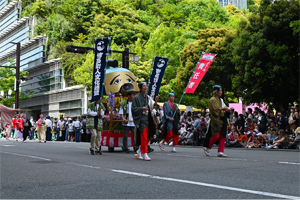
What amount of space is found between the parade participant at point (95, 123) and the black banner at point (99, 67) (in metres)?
0.90

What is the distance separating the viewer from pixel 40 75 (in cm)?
6544

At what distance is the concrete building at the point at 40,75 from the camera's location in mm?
58125

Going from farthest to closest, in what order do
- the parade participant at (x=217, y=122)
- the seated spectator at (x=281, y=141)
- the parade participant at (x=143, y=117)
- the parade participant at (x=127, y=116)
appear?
1. the seated spectator at (x=281, y=141)
2. the parade participant at (x=127, y=116)
3. the parade participant at (x=217, y=122)
4. the parade participant at (x=143, y=117)

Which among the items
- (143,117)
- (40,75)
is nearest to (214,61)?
Answer: (143,117)

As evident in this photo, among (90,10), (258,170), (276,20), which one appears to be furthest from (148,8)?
(258,170)

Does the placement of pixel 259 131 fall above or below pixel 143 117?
below

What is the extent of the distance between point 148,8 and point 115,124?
166 feet

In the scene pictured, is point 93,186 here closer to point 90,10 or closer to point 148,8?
point 90,10

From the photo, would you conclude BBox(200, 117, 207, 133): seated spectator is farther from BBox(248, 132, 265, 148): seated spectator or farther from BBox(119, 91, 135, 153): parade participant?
BBox(119, 91, 135, 153): parade participant

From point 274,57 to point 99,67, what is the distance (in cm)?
1184

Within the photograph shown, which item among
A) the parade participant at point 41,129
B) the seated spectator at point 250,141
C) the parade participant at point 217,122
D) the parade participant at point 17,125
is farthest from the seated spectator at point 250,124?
the parade participant at point 17,125

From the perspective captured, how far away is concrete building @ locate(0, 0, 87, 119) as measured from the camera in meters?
58.1

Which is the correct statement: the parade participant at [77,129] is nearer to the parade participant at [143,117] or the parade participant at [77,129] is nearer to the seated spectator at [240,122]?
the seated spectator at [240,122]

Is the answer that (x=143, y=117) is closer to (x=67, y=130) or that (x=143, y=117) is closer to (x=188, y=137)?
(x=188, y=137)
